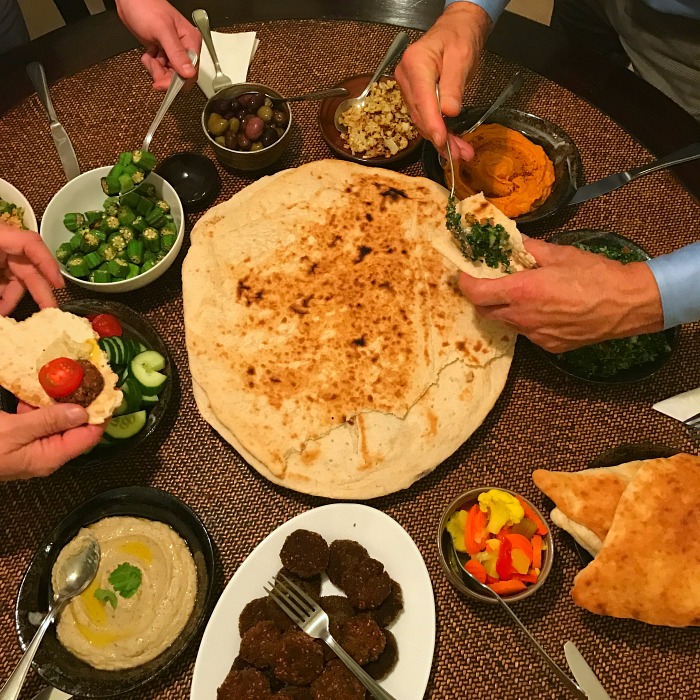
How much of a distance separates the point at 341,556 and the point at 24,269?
5.08 ft

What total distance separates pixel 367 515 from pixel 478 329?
0.80 m

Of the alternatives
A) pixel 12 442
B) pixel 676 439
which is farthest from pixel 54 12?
pixel 676 439

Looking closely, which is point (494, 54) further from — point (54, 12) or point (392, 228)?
point (54, 12)

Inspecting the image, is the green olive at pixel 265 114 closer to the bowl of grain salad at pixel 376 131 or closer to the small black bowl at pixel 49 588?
the bowl of grain salad at pixel 376 131

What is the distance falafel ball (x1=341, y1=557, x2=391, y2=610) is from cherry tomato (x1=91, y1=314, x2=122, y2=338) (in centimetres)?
116

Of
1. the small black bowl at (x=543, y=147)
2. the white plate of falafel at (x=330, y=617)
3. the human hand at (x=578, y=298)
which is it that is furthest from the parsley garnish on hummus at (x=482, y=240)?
the white plate of falafel at (x=330, y=617)

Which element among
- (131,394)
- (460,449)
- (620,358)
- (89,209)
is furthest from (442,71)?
(131,394)

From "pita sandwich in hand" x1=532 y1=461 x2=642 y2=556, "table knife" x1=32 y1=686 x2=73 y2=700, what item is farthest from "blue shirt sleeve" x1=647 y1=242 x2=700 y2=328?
"table knife" x1=32 y1=686 x2=73 y2=700

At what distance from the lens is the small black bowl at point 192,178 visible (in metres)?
2.52

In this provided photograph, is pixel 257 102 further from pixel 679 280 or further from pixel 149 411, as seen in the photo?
pixel 679 280

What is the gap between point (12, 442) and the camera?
5.48 ft

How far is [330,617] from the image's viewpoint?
181 cm

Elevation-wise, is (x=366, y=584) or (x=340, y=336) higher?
(x=340, y=336)

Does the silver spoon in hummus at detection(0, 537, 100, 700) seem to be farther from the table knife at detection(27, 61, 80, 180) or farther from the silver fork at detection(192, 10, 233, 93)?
the silver fork at detection(192, 10, 233, 93)
